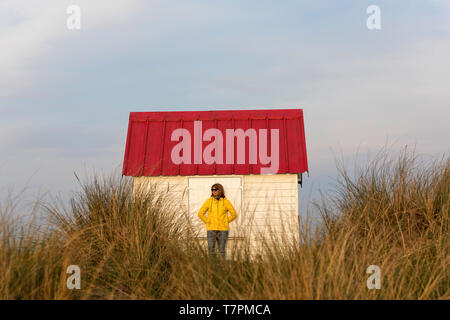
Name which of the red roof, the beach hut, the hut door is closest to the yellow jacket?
the beach hut

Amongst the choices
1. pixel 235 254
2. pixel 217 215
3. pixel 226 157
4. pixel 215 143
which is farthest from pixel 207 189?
pixel 235 254

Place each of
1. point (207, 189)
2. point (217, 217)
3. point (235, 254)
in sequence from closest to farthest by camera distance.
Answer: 1. point (235, 254)
2. point (217, 217)
3. point (207, 189)

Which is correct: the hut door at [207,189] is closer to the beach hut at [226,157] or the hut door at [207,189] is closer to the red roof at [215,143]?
the beach hut at [226,157]

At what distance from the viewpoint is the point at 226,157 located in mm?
12977

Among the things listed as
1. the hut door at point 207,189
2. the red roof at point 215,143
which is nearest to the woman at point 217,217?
the hut door at point 207,189

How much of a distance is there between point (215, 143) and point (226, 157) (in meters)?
0.68

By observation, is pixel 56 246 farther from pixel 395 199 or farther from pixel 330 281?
pixel 395 199

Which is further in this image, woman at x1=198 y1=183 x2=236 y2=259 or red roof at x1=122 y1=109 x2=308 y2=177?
red roof at x1=122 y1=109 x2=308 y2=177

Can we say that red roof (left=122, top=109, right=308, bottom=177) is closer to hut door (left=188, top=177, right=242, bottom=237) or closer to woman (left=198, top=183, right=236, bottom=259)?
hut door (left=188, top=177, right=242, bottom=237)

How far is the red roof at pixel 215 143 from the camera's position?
12.8 m

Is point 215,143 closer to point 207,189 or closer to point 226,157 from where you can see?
point 226,157

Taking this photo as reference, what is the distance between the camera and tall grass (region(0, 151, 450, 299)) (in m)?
5.06

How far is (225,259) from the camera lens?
6277 millimetres
